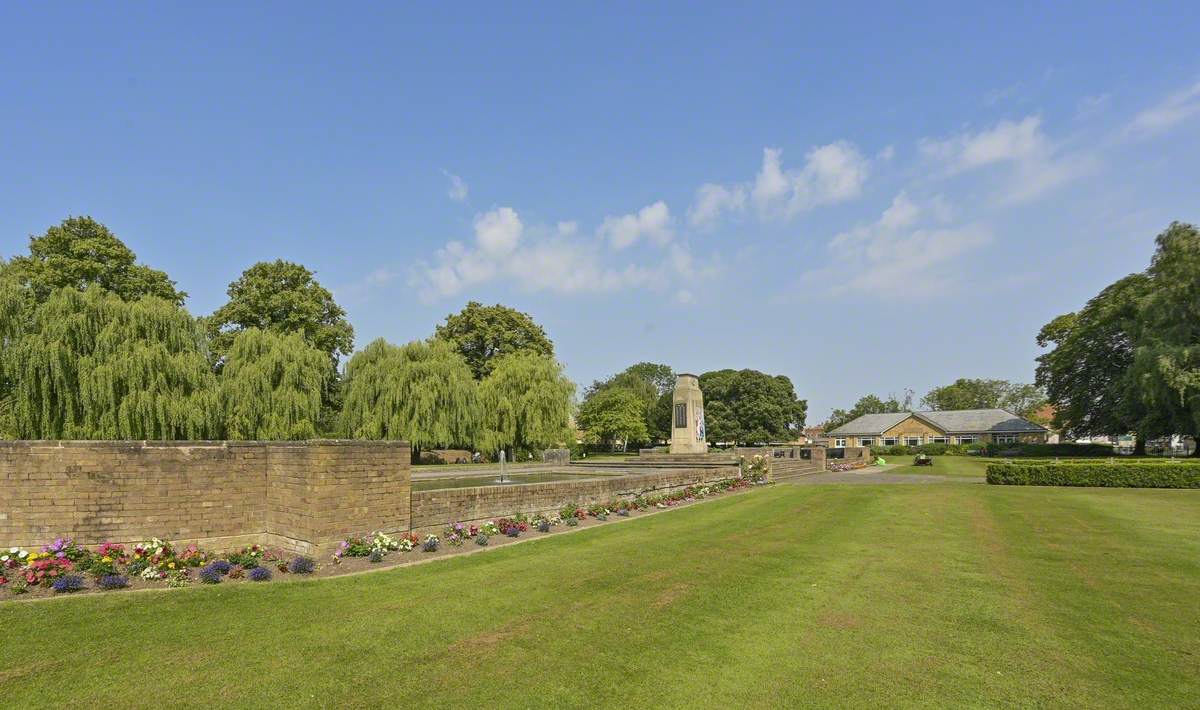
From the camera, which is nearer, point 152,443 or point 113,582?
point 113,582

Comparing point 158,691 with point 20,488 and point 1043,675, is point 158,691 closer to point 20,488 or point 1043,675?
point 20,488

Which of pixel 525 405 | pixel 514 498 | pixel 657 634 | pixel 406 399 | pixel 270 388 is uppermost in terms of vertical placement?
pixel 270 388

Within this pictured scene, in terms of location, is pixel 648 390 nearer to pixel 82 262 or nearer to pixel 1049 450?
pixel 1049 450

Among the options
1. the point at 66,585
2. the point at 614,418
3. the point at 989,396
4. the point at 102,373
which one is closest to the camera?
the point at 66,585

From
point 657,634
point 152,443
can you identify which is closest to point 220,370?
point 152,443

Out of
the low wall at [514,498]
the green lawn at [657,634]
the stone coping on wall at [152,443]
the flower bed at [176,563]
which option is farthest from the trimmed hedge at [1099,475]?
the stone coping on wall at [152,443]

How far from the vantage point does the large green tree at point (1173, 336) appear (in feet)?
94.2

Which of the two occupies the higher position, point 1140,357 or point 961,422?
point 1140,357

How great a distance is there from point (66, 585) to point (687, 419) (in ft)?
81.5

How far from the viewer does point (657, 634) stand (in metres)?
5.68

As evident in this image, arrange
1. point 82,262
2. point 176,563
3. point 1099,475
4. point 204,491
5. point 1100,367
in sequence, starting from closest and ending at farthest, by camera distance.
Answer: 1. point 176,563
2. point 204,491
3. point 1099,475
4. point 82,262
5. point 1100,367

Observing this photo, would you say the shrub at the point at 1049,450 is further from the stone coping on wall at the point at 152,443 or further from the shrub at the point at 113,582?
the shrub at the point at 113,582

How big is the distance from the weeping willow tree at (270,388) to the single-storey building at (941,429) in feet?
223

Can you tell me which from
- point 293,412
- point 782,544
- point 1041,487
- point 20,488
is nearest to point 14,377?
point 293,412
